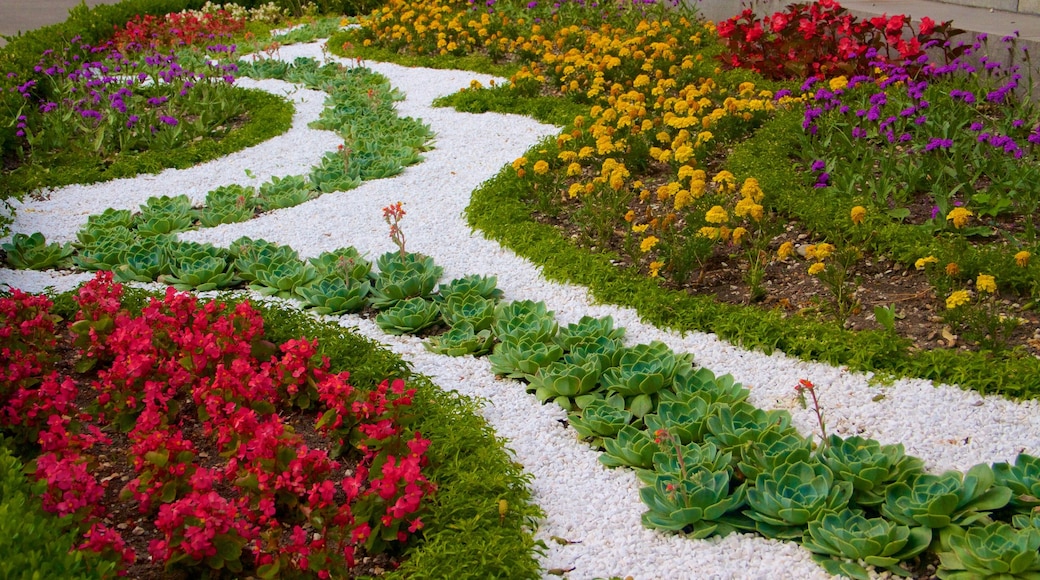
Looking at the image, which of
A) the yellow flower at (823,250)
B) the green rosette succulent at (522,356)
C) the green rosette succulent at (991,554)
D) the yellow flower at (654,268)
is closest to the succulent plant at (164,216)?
the green rosette succulent at (522,356)

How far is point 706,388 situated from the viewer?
4.24m

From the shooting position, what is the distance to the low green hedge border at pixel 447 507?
2732mm

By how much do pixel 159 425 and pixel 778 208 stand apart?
3836mm

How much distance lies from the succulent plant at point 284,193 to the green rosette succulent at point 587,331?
316 centimetres

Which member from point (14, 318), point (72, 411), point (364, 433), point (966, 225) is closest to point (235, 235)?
point (14, 318)

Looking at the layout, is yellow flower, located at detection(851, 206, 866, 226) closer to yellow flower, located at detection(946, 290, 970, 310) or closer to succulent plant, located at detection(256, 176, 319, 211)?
yellow flower, located at detection(946, 290, 970, 310)

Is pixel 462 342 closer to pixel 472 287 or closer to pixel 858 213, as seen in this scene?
pixel 472 287

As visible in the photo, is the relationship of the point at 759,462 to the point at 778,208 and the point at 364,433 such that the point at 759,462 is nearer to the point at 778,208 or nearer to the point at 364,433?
the point at 364,433

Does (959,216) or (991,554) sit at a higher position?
(959,216)

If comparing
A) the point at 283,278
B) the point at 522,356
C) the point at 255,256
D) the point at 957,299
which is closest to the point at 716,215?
the point at 957,299

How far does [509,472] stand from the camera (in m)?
3.71

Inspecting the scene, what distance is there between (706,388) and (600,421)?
569mm

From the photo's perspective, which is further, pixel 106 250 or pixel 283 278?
pixel 106 250

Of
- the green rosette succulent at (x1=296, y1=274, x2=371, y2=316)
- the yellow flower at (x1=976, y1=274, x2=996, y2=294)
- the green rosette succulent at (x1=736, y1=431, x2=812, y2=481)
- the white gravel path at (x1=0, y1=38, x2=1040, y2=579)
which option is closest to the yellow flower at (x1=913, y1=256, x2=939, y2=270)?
the yellow flower at (x1=976, y1=274, x2=996, y2=294)
